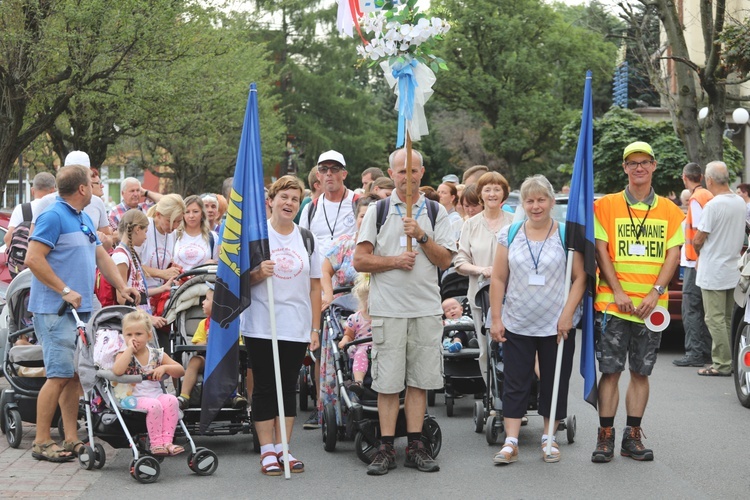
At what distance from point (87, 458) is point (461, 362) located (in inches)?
134

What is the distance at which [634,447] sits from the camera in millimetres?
7770

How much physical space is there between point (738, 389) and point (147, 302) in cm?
547

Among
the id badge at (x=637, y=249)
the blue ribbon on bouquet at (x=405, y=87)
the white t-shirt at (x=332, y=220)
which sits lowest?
the id badge at (x=637, y=249)

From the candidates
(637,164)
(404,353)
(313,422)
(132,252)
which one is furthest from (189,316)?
Result: (637,164)

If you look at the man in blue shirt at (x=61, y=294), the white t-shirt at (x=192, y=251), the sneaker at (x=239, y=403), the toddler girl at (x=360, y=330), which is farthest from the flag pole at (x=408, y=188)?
the white t-shirt at (x=192, y=251)

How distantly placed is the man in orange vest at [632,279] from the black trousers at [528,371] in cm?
27

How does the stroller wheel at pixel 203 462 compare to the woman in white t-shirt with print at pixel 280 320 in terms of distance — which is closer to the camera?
the stroller wheel at pixel 203 462

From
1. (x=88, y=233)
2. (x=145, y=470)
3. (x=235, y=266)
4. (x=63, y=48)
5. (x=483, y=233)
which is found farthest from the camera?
(x=63, y=48)

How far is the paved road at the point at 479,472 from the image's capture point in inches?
274

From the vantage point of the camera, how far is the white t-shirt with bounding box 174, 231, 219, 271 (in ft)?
33.0

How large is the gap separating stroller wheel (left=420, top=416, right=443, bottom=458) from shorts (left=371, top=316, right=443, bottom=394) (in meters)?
0.34

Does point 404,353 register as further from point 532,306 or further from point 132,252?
point 132,252

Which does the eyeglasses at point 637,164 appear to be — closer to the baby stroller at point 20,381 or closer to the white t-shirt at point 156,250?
the white t-shirt at point 156,250

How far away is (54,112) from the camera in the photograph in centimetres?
2388
